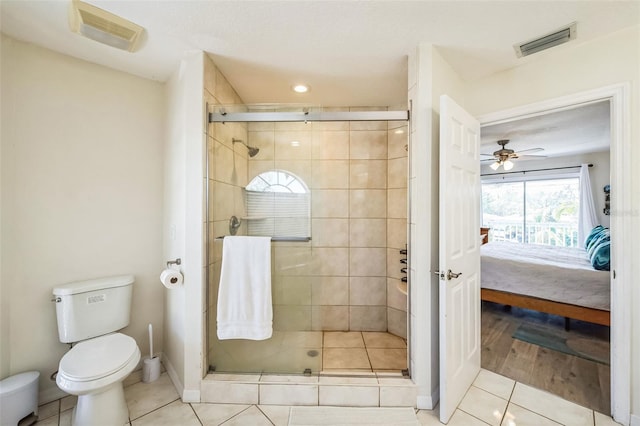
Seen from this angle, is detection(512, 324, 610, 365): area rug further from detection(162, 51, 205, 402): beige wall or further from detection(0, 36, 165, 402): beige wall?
detection(0, 36, 165, 402): beige wall

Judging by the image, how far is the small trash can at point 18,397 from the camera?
1.38m

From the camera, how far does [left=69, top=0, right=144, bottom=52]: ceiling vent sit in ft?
4.28

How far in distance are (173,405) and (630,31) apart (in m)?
3.54

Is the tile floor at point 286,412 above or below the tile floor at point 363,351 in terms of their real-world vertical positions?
below

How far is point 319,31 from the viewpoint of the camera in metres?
1.46

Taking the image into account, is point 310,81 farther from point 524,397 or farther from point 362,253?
point 524,397

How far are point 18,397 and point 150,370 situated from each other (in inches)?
25.0

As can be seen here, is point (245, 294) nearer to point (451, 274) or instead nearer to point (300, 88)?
point (451, 274)

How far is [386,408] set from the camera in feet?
5.18

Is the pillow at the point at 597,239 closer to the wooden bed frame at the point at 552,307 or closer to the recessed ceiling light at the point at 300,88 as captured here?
the wooden bed frame at the point at 552,307

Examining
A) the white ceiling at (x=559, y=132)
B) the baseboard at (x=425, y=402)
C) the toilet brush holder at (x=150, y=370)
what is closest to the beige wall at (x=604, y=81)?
the white ceiling at (x=559, y=132)

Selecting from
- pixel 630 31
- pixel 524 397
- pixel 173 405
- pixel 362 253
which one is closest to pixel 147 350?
pixel 173 405

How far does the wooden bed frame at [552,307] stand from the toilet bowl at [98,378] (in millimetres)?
3413

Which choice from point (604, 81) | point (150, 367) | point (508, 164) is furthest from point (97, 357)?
point (508, 164)
